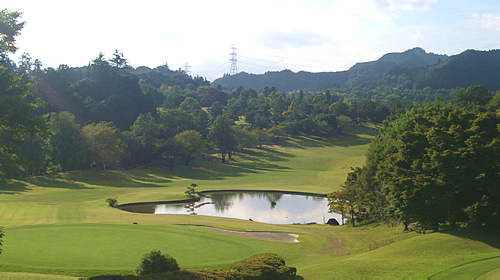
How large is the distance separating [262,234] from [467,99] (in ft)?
301

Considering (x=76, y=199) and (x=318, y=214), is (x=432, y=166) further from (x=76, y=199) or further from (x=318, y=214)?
(x=76, y=199)

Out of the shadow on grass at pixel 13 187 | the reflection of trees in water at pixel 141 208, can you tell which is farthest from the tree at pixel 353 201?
the shadow on grass at pixel 13 187

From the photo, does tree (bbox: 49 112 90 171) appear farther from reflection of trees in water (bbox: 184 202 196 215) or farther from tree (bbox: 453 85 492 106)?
tree (bbox: 453 85 492 106)

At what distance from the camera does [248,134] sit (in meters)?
110

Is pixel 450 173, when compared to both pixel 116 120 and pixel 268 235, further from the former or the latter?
pixel 116 120

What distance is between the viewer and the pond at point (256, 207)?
46406mm

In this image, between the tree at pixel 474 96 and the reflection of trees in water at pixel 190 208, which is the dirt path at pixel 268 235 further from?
the tree at pixel 474 96

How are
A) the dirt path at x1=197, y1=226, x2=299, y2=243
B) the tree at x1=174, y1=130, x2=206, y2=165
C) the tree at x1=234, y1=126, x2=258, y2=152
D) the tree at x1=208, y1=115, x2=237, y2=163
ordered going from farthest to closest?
the tree at x1=234, y1=126, x2=258, y2=152 < the tree at x1=208, y1=115, x2=237, y2=163 < the tree at x1=174, y1=130, x2=206, y2=165 < the dirt path at x1=197, y1=226, x2=299, y2=243

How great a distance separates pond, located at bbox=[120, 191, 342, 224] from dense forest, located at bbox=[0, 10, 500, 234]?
25.3 ft

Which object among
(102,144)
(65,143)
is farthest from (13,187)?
(102,144)

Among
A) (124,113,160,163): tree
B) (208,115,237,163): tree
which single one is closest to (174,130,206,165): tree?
(124,113,160,163): tree

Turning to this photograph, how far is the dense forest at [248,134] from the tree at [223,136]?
28 centimetres

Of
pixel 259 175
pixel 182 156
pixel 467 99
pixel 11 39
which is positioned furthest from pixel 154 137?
pixel 467 99

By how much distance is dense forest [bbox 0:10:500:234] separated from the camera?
23625 mm
